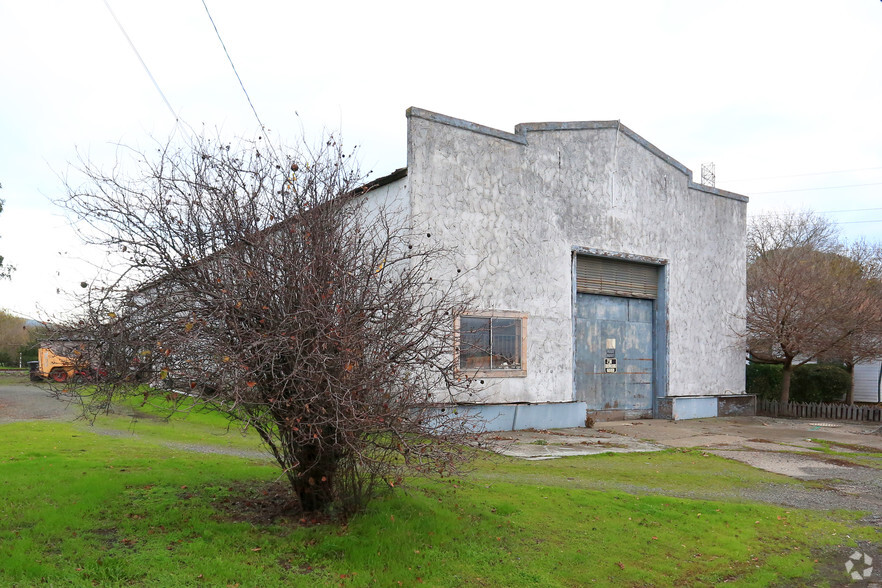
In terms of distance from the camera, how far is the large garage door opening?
54.2ft

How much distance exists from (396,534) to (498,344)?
864 cm

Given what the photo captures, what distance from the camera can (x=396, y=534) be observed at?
19.3 ft

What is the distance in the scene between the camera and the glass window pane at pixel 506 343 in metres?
14.3

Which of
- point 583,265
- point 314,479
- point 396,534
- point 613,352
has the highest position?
point 583,265

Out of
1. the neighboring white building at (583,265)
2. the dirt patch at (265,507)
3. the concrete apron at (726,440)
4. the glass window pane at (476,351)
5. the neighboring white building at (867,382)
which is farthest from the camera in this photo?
the neighboring white building at (867,382)

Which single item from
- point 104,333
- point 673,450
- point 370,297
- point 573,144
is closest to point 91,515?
point 104,333

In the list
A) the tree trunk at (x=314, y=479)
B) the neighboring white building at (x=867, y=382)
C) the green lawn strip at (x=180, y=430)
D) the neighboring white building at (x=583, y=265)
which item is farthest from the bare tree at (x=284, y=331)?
the neighboring white building at (x=867, y=382)

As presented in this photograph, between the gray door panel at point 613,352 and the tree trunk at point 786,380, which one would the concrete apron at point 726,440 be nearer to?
the gray door panel at point 613,352

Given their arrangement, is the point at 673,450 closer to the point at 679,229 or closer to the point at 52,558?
the point at 679,229

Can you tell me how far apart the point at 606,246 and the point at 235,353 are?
12.9 metres

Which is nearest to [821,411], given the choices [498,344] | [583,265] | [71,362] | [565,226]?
[583,265]

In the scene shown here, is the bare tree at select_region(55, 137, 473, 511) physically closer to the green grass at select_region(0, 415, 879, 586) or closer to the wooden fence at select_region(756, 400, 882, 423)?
the green grass at select_region(0, 415, 879, 586)

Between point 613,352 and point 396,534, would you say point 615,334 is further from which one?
point 396,534

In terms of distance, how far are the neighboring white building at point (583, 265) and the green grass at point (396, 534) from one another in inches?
178
